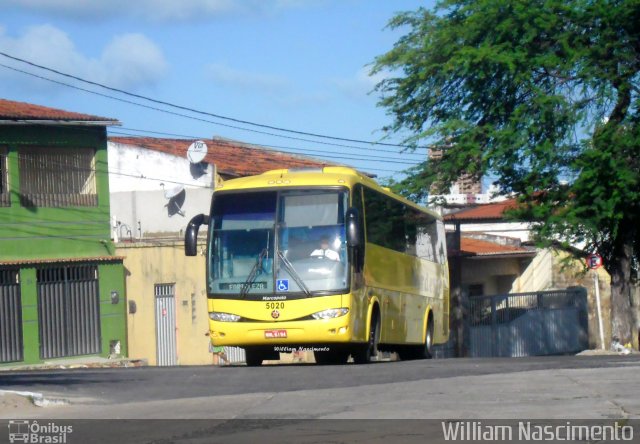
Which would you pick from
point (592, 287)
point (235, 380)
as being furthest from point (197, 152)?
point (235, 380)

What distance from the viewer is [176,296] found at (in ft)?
113

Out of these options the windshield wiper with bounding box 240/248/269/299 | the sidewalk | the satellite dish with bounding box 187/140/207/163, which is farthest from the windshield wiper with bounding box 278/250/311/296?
the satellite dish with bounding box 187/140/207/163

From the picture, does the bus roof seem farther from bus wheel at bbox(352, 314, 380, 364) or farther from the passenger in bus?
bus wheel at bbox(352, 314, 380, 364)

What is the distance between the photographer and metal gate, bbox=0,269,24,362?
3033cm

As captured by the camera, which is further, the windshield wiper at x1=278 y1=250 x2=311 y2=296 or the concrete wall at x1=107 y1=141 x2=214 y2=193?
the concrete wall at x1=107 y1=141 x2=214 y2=193

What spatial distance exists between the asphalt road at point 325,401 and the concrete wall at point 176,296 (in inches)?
737

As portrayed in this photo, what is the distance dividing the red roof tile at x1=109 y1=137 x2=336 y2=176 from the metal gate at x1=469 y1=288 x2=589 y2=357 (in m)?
7.77

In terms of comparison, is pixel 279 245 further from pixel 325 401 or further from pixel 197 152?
pixel 197 152

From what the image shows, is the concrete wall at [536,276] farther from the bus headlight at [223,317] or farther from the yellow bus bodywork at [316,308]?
the bus headlight at [223,317]

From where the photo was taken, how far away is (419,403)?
10508 millimetres

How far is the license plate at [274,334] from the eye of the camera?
57.5 ft

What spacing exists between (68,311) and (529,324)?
15.9 meters

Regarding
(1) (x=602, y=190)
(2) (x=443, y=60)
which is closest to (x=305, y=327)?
(1) (x=602, y=190)

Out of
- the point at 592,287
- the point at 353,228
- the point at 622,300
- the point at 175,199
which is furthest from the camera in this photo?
the point at 592,287
